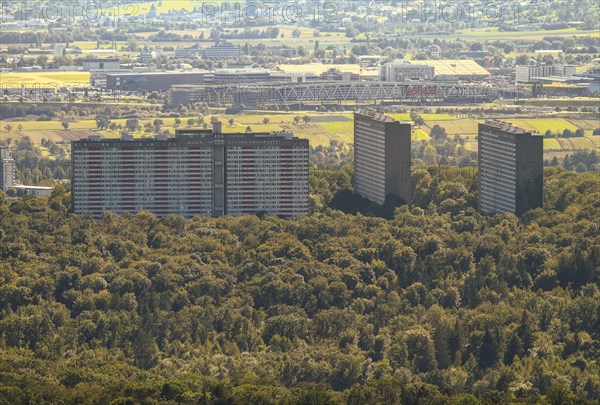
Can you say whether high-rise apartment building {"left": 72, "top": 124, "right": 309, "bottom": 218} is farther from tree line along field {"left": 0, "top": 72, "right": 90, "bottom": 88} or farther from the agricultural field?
tree line along field {"left": 0, "top": 72, "right": 90, "bottom": 88}

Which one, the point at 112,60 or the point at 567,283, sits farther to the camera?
the point at 112,60

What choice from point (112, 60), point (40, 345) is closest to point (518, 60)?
point (112, 60)

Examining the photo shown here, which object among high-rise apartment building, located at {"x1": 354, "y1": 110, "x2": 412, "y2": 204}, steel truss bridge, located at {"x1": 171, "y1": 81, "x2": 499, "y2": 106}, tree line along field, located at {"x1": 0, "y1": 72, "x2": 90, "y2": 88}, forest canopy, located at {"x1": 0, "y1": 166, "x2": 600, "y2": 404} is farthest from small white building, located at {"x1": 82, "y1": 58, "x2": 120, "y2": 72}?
forest canopy, located at {"x1": 0, "y1": 166, "x2": 600, "y2": 404}

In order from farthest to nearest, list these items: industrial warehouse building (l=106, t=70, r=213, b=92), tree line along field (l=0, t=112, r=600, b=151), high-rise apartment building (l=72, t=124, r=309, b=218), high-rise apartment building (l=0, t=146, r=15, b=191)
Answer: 1. industrial warehouse building (l=106, t=70, r=213, b=92)
2. tree line along field (l=0, t=112, r=600, b=151)
3. high-rise apartment building (l=0, t=146, r=15, b=191)
4. high-rise apartment building (l=72, t=124, r=309, b=218)

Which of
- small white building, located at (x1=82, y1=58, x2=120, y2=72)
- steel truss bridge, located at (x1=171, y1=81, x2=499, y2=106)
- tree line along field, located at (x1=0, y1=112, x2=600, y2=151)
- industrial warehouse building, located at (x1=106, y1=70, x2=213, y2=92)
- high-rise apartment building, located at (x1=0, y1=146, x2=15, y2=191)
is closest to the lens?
high-rise apartment building, located at (x1=0, y1=146, x2=15, y2=191)

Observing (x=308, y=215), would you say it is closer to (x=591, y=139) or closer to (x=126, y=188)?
(x=126, y=188)

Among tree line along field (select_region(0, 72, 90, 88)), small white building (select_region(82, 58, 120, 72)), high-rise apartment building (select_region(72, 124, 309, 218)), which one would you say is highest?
high-rise apartment building (select_region(72, 124, 309, 218))

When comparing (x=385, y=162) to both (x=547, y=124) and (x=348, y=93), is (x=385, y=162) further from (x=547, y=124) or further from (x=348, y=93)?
(x=348, y=93)

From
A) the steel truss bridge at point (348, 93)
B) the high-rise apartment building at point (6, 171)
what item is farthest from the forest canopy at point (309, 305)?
the steel truss bridge at point (348, 93)
